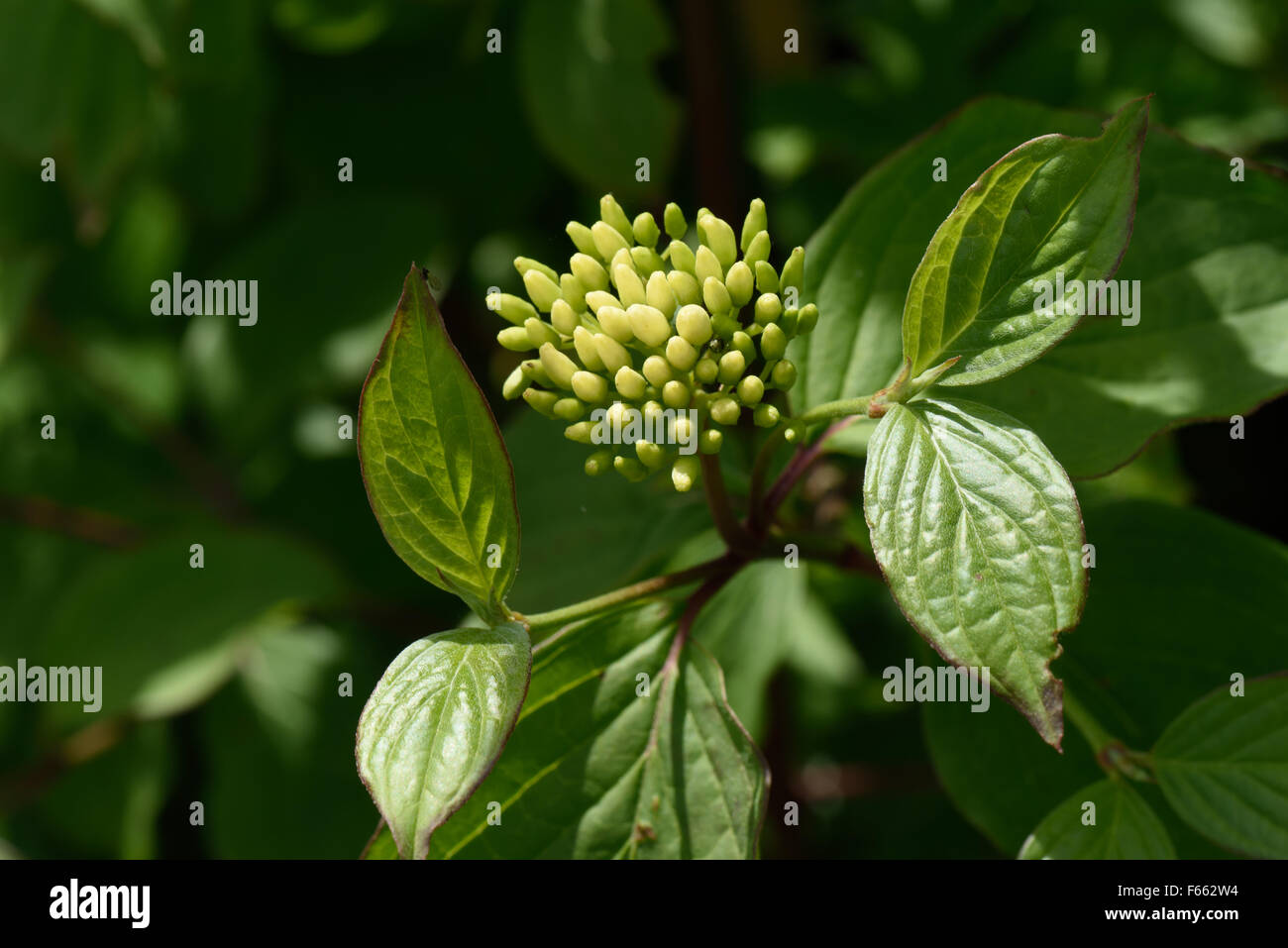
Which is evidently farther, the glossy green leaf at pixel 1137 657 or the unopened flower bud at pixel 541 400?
the glossy green leaf at pixel 1137 657

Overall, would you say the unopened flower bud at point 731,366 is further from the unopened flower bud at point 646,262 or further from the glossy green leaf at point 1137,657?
the glossy green leaf at point 1137,657

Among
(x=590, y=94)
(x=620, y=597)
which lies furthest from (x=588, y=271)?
(x=590, y=94)

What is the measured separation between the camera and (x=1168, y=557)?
98 cm

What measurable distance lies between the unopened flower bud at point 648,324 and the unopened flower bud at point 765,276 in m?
0.08

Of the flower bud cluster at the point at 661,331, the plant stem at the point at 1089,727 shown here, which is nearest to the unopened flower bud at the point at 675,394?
the flower bud cluster at the point at 661,331

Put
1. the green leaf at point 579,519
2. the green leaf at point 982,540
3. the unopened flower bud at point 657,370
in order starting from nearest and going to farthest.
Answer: the green leaf at point 982,540 → the unopened flower bud at point 657,370 → the green leaf at point 579,519

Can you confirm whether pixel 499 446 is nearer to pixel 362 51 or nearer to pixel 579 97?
pixel 579 97

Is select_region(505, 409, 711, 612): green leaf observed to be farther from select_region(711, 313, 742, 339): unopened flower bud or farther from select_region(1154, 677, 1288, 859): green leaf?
select_region(1154, 677, 1288, 859): green leaf

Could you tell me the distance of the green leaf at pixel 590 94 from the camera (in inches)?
55.2

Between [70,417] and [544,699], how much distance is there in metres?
1.45

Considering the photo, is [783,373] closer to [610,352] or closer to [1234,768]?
[610,352]

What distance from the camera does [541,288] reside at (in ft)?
2.53

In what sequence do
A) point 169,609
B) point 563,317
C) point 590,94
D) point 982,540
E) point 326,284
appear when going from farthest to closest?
point 326,284 < point 169,609 < point 590,94 < point 563,317 < point 982,540

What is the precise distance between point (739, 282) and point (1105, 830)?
0.49m
